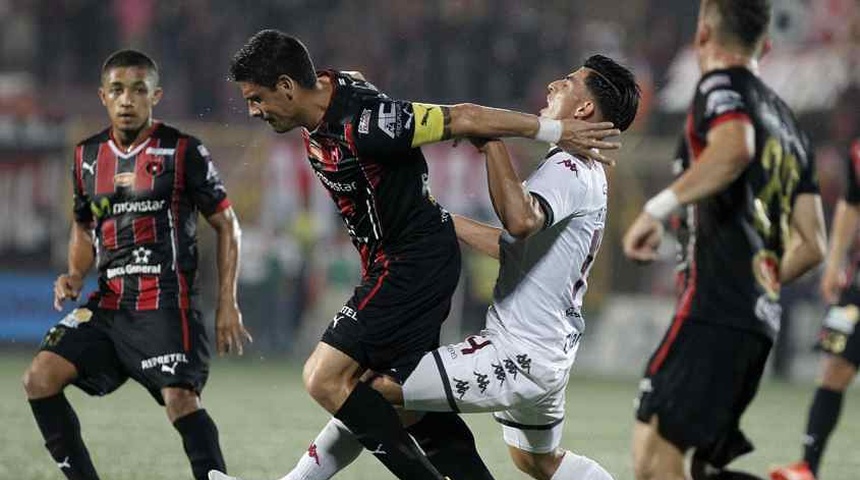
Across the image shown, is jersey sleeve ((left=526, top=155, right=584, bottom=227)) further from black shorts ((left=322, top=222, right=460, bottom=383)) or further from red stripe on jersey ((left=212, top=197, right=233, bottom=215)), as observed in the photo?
red stripe on jersey ((left=212, top=197, right=233, bottom=215))

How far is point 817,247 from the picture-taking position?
4.58 metres

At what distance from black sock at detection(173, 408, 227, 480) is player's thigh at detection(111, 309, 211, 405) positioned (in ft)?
0.52

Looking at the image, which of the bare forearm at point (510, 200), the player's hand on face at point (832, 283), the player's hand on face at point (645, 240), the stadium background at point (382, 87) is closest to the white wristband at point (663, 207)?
the player's hand on face at point (645, 240)

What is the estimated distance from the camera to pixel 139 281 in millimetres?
6406

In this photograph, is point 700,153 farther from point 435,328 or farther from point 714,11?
point 435,328

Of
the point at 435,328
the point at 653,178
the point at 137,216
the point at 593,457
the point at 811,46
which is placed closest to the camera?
the point at 435,328

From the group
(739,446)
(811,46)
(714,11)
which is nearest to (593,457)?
(739,446)

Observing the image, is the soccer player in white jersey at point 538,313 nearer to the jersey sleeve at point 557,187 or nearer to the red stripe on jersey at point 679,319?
the jersey sleeve at point 557,187

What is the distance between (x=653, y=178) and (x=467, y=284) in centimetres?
255

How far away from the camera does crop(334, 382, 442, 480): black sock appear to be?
519 cm

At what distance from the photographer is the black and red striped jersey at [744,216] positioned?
4.34m

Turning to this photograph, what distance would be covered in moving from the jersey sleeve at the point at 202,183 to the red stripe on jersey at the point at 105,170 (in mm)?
344

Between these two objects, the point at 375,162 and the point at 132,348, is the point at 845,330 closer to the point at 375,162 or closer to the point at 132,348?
the point at 375,162

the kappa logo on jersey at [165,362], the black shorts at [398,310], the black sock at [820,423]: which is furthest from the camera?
the black sock at [820,423]
